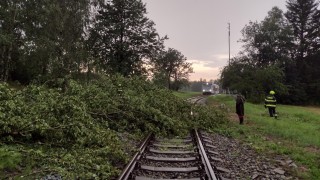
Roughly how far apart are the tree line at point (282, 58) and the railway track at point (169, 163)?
37.2 m

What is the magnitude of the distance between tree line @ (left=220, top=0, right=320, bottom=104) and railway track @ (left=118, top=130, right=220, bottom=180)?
3723cm

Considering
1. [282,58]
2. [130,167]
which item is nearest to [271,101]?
[130,167]

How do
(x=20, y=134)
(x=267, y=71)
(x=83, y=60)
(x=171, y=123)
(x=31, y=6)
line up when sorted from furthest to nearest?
(x=267, y=71), (x=83, y=60), (x=31, y=6), (x=171, y=123), (x=20, y=134)

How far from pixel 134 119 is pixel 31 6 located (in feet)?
59.6

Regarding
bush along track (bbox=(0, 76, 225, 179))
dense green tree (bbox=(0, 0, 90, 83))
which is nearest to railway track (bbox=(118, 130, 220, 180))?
bush along track (bbox=(0, 76, 225, 179))

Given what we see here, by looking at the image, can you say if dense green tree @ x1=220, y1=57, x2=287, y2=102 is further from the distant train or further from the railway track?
the railway track

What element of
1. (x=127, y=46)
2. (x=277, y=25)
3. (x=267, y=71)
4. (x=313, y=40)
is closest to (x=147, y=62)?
(x=127, y=46)

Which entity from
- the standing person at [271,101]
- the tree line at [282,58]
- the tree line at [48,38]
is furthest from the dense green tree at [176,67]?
the standing person at [271,101]

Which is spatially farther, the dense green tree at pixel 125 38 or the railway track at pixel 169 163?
the dense green tree at pixel 125 38

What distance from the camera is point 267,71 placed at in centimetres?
4612

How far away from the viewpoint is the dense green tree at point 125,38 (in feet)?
138

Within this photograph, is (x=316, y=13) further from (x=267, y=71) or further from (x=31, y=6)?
(x=31, y=6)

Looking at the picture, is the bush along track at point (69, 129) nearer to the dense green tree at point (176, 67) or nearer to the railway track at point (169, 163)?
the railway track at point (169, 163)

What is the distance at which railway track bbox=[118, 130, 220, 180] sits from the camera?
659 cm
